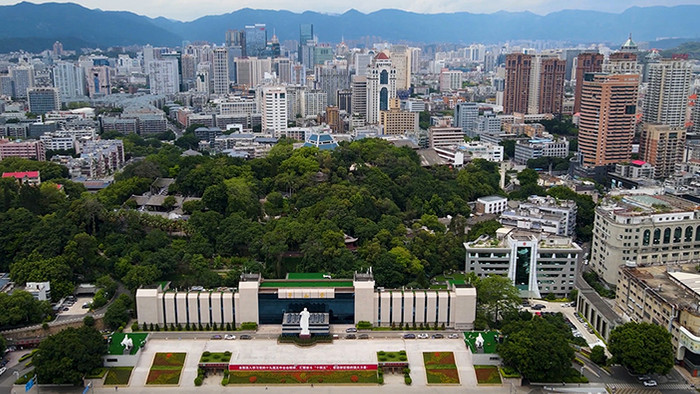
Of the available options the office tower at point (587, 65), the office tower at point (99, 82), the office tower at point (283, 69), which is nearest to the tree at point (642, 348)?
the office tower at point (587, 65)

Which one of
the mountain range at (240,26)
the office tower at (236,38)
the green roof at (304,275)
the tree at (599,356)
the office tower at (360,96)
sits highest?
the mountain range at (240,26)

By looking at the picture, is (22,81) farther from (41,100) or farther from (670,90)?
(670,90)

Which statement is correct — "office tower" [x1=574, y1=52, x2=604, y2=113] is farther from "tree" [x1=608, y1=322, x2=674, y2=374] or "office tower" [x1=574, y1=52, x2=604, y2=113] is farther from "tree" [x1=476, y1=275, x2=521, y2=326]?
"tree" [x1=608, y1=322, x2=674, y2=374]

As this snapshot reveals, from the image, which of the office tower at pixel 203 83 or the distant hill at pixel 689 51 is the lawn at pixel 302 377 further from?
the distant hill at pixel 689 51

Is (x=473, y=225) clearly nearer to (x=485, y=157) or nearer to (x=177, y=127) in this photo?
(x=485, y=157)

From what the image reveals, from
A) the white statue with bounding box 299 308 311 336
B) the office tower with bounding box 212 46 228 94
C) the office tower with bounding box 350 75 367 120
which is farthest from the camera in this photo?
the office tower with bounding box 212 46 228 94

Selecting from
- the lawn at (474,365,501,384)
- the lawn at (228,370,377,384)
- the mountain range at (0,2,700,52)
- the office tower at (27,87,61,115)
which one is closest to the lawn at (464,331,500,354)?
the lawn at (474,365,501,384)

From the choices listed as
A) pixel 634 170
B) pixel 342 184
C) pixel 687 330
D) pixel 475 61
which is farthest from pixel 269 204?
pixel 475 61

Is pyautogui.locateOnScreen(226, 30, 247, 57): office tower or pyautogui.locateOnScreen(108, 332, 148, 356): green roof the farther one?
pyautogui.locateOnScreen(226, 30, 247, 57): office tower
